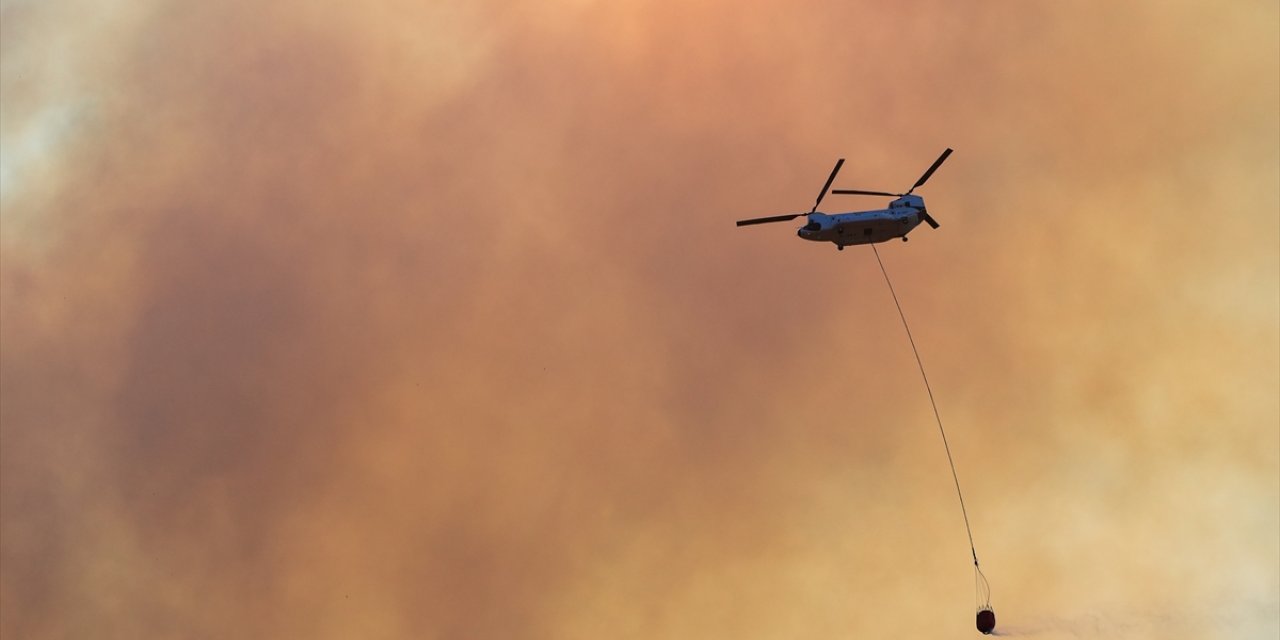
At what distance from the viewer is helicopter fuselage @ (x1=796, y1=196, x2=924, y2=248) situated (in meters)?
58.2

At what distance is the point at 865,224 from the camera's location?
5897cm

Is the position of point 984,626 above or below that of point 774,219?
below

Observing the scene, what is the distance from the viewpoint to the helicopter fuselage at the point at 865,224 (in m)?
58.2

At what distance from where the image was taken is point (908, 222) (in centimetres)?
6009

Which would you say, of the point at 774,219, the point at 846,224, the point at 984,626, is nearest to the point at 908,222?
the point at 846,224

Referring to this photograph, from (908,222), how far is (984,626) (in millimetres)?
20252

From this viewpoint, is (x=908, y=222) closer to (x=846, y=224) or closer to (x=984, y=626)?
(x=846, y=224)

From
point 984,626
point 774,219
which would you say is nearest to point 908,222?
point 774,219

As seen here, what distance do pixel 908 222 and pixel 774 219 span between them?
8506mm

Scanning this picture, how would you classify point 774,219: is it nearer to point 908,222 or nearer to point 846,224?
point 846,224

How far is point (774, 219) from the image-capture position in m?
55.9

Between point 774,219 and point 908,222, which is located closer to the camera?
point 774,219

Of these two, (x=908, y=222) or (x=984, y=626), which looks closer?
(x=984, y=626)

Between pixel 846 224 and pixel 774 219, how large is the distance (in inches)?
183
